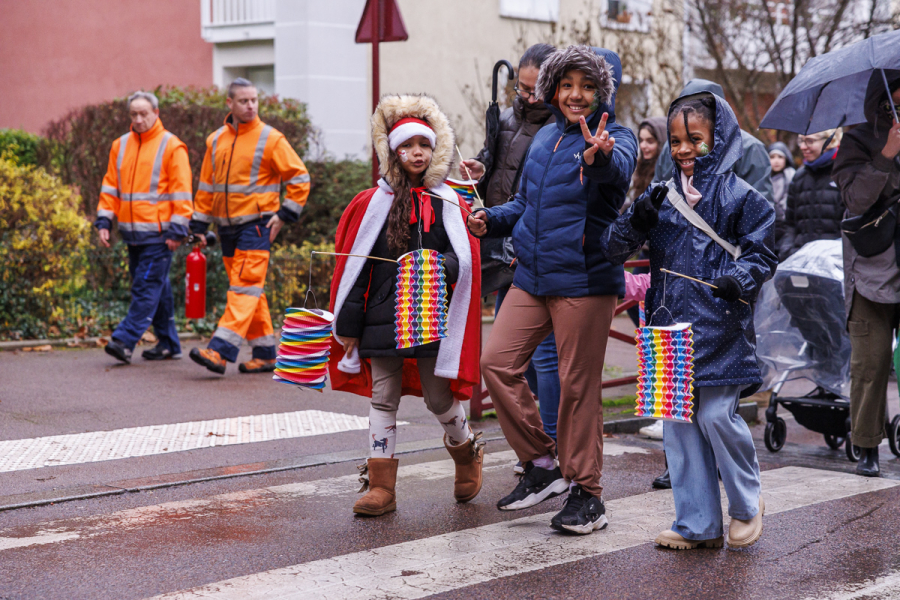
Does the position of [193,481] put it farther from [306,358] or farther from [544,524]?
[544,524]

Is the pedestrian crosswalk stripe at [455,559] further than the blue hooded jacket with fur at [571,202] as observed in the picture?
No

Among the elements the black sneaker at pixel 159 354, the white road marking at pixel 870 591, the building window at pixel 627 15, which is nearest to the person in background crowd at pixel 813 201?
the white road marking at pixel 870 591

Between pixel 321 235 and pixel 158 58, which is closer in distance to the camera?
pixel 321 235

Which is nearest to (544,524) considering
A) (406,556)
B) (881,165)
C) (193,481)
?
(406,556)

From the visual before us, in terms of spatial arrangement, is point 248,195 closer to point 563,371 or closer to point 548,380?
point 548,380

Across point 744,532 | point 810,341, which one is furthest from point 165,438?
point 810,341

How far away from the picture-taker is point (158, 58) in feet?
67.7

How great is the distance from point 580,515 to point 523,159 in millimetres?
2146

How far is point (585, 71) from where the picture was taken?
15.6 feet

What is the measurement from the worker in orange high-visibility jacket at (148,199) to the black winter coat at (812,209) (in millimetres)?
5007

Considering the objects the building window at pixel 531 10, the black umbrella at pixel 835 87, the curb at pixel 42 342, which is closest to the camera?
the black umbrella at pixel 835 87

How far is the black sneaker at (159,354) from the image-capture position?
32.5 feet

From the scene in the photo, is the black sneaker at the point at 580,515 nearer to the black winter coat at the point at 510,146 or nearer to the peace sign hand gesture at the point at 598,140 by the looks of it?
the peace sign hand gesture at the point at 598,140

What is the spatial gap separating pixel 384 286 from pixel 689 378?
1.51 meters
